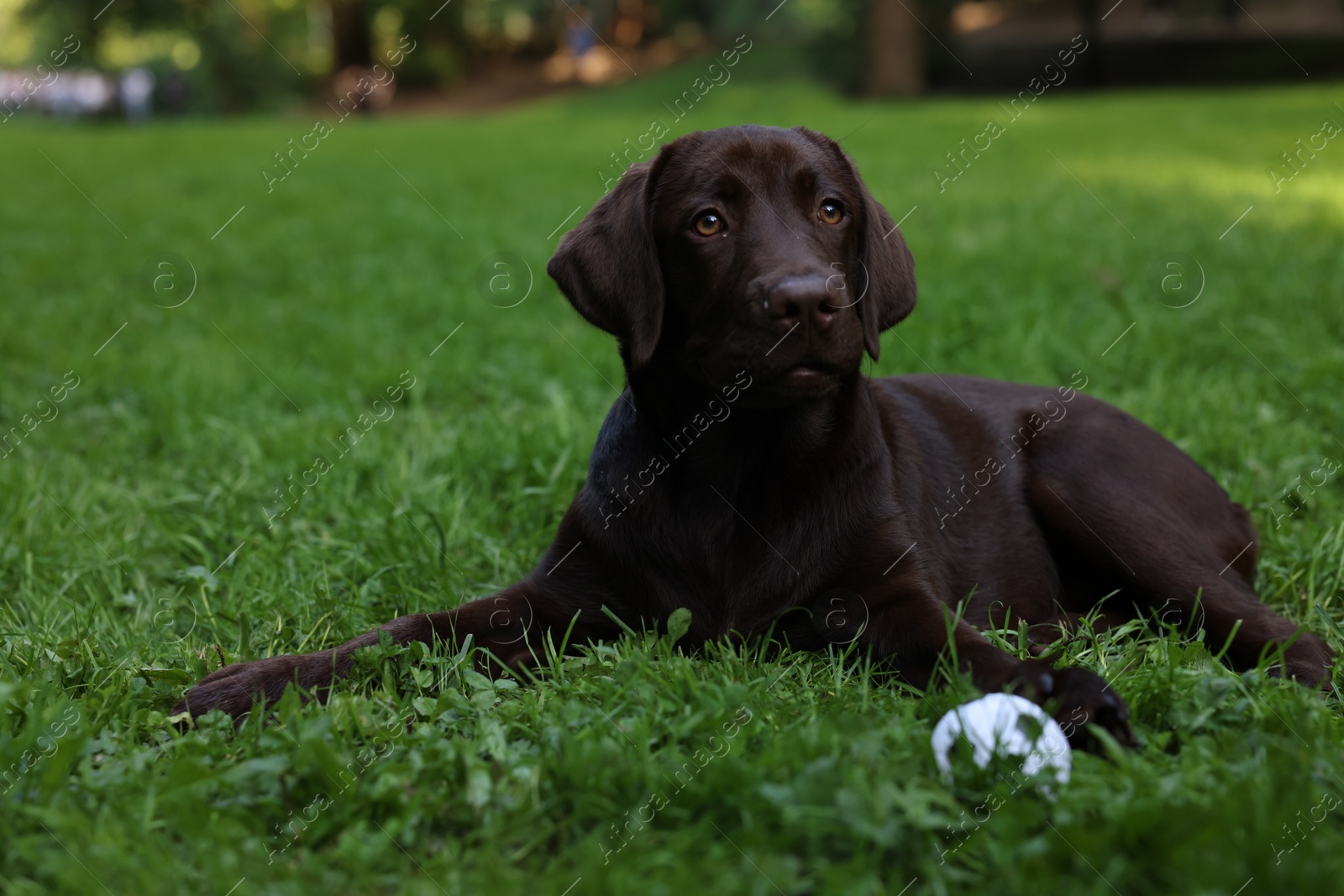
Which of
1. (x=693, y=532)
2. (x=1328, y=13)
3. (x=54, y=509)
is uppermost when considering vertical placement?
(x=54, y=509)

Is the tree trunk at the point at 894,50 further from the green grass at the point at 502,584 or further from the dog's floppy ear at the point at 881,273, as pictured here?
the dog's floppy ear at the point at 881,273

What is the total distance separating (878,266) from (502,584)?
1.48 metres

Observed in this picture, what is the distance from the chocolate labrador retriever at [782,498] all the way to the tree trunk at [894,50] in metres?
23.3

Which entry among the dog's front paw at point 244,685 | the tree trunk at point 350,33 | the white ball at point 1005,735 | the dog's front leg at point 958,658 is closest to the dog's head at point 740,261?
the dog's front leg at point 958,658

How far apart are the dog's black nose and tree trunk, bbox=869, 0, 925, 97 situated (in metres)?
23.9

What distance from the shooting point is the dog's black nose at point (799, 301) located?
251cm

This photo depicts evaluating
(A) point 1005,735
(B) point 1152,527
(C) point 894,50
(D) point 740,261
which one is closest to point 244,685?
(D) point 740,261

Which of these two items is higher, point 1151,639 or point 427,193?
point 427,193

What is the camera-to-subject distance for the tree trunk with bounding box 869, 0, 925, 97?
2492 centimetres

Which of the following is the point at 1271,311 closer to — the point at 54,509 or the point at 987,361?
the point at 987,361

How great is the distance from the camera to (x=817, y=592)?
2.75 meters

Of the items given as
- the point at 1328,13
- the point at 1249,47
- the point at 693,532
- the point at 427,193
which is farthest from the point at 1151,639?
the point at 1328,13

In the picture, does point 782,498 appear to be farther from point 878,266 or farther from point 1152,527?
point 1152,527

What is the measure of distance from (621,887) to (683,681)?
0.72 metres
